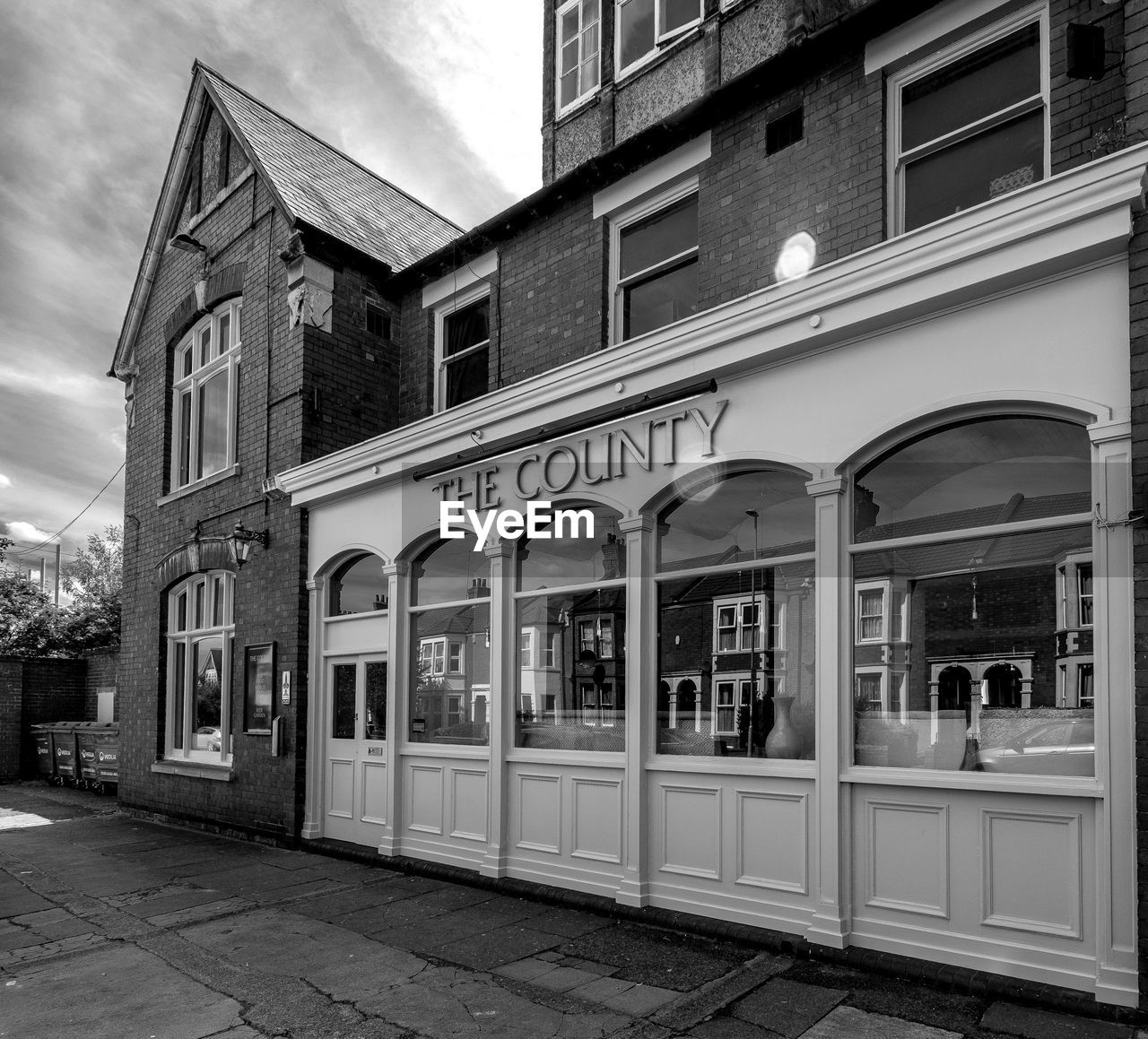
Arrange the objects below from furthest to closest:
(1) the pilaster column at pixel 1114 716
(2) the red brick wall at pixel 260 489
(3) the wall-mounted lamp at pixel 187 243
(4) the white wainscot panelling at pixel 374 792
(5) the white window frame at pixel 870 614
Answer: (3) the wall-mounted lamp at pixel 187 243, (2) the red brick wall at pixel 260 489, (4) the white wainscot panelling at pixel 374 792, (5) the white window frame at pixel 870 614, (1) the pilaster column at pixel 1114 716

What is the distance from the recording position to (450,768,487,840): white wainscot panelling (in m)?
8.82

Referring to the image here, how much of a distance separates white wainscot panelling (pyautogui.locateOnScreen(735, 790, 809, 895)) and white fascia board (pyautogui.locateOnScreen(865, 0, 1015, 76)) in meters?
5.54

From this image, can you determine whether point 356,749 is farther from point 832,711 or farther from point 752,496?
point 832,711

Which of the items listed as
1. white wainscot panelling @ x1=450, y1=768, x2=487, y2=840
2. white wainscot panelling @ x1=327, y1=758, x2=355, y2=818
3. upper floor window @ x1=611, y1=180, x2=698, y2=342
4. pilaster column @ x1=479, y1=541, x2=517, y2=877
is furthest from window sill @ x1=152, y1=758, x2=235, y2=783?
upper floor window @ x1=611, y1=180, x2=698, y2=342

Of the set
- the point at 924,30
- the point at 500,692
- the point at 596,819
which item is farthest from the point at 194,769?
the point at 924,30

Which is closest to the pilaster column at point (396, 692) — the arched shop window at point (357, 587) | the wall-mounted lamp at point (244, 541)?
the arched shop window at point (357, 587)

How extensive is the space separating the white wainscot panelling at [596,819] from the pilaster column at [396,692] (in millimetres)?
2508

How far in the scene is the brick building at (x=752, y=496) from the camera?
5414 millimetres

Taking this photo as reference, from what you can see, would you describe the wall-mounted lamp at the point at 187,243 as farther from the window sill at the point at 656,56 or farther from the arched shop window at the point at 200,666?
the window sill at the point at 656,56

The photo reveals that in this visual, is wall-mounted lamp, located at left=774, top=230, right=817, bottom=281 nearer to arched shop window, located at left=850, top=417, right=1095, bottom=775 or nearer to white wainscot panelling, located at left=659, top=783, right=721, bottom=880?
arched shop window, located at left=850, top=417, right=1095, bottom=775

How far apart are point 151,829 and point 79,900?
435 cm

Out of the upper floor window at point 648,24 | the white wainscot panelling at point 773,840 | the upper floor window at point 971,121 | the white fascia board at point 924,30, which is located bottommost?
the white wainscot panelling at point 773,840

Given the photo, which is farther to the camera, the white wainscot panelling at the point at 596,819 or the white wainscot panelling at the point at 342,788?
the white wainscot panelling at the point at 342,788

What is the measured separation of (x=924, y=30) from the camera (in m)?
7.17
